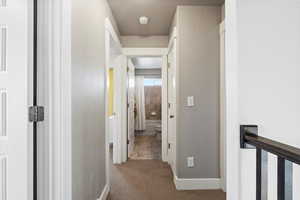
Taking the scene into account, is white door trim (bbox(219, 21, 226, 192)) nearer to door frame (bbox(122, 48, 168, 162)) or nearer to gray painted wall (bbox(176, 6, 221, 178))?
gray painted wall (bbox(176, 6, 221, 178))

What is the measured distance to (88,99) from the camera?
187 cm

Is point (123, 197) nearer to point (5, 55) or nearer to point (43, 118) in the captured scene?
point (43, 118)

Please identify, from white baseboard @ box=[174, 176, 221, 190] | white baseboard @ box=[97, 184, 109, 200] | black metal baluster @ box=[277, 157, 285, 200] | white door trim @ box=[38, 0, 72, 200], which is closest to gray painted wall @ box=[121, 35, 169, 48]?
white baseboard @ box=[174, 176, 221, 190]

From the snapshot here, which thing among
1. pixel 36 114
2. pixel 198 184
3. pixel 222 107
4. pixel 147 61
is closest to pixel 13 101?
pixel 36 114

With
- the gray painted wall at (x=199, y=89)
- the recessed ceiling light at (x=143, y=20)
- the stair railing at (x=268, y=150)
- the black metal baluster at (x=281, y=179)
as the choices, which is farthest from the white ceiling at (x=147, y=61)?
the black metal baluster at (x=281, y=179)

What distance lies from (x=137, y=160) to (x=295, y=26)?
3569 mm

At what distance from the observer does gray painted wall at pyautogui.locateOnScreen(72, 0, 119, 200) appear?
1535 millimetres

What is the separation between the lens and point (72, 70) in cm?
144

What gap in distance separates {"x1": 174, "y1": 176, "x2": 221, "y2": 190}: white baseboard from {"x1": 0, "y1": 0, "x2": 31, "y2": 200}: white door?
2.09 meters

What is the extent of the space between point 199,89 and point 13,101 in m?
2.24

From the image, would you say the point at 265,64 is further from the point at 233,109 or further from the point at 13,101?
the point at 13,101

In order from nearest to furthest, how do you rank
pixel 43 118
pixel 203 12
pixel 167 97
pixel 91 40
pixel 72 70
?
1. pixel 43 118
2. pixel 72 70
3. pixel 91 40
4. pixel 203 12
5. pixel 167 97

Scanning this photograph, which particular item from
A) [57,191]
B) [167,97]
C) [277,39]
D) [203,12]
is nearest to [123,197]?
[57,191]

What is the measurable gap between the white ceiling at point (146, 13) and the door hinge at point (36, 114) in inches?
78.9
